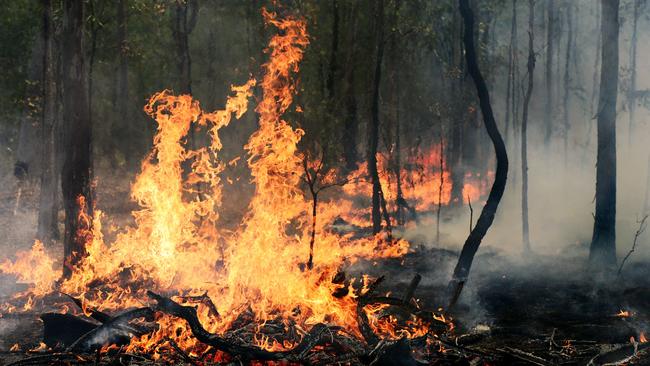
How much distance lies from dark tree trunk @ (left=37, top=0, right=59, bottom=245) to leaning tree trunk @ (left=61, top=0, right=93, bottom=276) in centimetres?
457

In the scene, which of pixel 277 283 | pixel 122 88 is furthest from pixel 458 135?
pixel 277 283

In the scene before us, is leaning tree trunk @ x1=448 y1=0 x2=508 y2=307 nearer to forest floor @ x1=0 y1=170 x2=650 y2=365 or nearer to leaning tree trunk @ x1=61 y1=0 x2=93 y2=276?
forest floor @ x1=0 y1=170 x2=650 y2=365

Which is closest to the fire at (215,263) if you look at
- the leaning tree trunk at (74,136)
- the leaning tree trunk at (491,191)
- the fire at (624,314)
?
the leaning tree trunk at (74,136)

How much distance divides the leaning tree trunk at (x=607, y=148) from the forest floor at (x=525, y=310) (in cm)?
68

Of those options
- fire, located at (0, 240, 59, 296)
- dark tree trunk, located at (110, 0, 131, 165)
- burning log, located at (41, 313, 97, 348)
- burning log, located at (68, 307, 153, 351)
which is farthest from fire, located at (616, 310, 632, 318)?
dark tree trunk, located at (110, 0, 131, 165)

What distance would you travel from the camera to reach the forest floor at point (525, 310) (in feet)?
32.0

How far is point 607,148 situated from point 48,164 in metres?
16.1

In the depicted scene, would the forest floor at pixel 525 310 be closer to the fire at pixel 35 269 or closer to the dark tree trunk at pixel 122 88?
the fire at pixel 35 269

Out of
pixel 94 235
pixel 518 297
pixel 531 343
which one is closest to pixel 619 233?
pixel 518 297

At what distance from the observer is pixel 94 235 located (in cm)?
1499

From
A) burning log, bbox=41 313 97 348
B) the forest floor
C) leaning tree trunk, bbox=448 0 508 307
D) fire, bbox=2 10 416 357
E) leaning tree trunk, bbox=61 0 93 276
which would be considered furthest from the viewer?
leaning tree trunk, bbox=61 0 93 276

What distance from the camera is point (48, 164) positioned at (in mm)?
19484

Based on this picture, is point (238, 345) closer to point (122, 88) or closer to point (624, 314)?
point (624, 314)

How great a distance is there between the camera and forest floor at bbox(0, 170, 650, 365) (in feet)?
32.0
